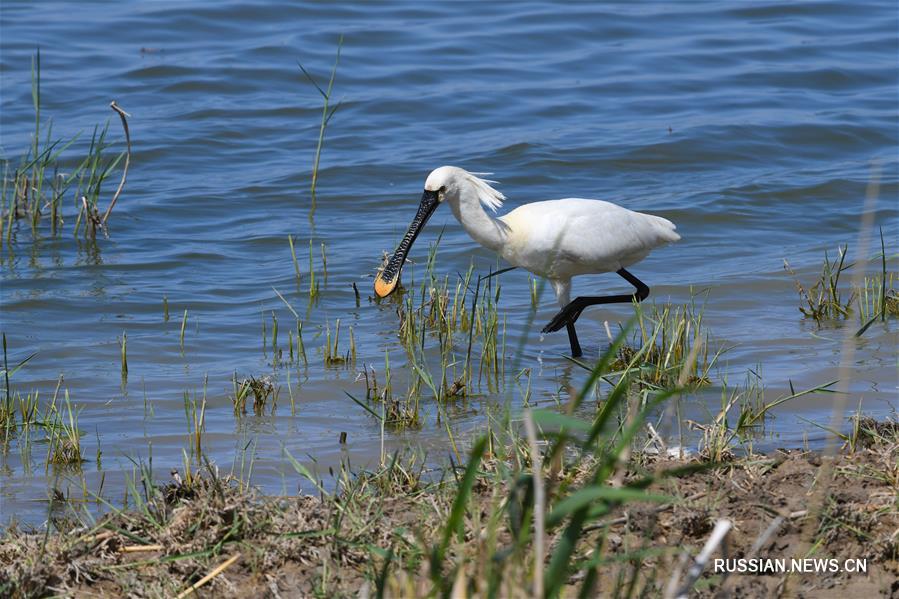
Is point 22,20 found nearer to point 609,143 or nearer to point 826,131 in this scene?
point 609,143

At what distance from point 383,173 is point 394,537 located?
8.39 m

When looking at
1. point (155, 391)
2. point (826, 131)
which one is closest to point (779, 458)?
point (155, 391)

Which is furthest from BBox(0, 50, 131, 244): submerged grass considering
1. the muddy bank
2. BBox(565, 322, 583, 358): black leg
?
the muddy bank

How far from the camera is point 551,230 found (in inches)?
281

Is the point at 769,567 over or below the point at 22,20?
below

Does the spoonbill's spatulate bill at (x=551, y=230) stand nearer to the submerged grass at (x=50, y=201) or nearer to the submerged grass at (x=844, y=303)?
the submerged grass at (x=844, y=303)

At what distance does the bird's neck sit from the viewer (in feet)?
23.5

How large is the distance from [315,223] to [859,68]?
8.35 metres

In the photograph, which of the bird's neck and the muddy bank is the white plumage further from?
the muddy bank

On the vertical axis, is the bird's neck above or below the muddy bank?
above

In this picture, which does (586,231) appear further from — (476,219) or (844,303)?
(844,303)

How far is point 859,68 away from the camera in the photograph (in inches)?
622

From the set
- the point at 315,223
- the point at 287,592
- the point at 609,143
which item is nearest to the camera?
the point at 287,592

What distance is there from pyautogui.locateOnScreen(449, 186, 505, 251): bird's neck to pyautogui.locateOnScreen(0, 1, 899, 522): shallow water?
699mm
